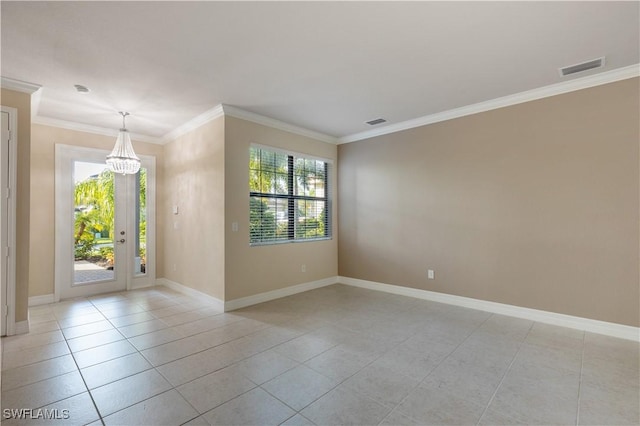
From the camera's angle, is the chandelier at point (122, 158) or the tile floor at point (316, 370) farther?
the chandelier at point (122, 158)

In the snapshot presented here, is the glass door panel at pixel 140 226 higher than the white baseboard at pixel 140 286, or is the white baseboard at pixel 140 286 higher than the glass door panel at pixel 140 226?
the glass door panel at pixel 140 226

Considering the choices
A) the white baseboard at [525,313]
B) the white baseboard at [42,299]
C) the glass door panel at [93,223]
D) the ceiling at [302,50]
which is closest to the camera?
the ceiling at [302,50]

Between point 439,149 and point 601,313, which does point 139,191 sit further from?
point 601,313

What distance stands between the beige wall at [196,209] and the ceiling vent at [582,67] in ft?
13.2

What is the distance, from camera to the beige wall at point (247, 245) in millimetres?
4137

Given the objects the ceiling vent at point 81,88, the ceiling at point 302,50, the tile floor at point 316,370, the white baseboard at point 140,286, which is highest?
the ceiling vent at point 81,88

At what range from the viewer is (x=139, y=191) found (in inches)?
212

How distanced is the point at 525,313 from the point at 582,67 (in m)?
2.81

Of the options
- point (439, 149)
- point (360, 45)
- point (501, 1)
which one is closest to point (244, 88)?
point (360, 45)

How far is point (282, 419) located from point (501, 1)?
3213 millimetres

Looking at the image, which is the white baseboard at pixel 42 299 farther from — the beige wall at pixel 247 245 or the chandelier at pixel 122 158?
the beige wall at pixel 247 245

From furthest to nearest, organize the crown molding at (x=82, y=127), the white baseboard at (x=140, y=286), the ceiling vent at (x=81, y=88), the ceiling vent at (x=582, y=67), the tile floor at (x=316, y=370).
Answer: the white baseboard at (x=140, y=286)
the crown molding at (x=82, y=127)
the ceiling vent at (x=81, y=88)
the ceiling vent at (x=582, y=67)
the tile floor at (x=316, y=370)

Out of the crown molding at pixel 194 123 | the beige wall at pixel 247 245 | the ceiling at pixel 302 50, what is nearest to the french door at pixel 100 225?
the crown molding at pixel 194 123

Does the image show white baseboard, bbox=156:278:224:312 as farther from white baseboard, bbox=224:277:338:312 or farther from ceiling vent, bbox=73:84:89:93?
ceiling vent, bbox=73:84:89:93
